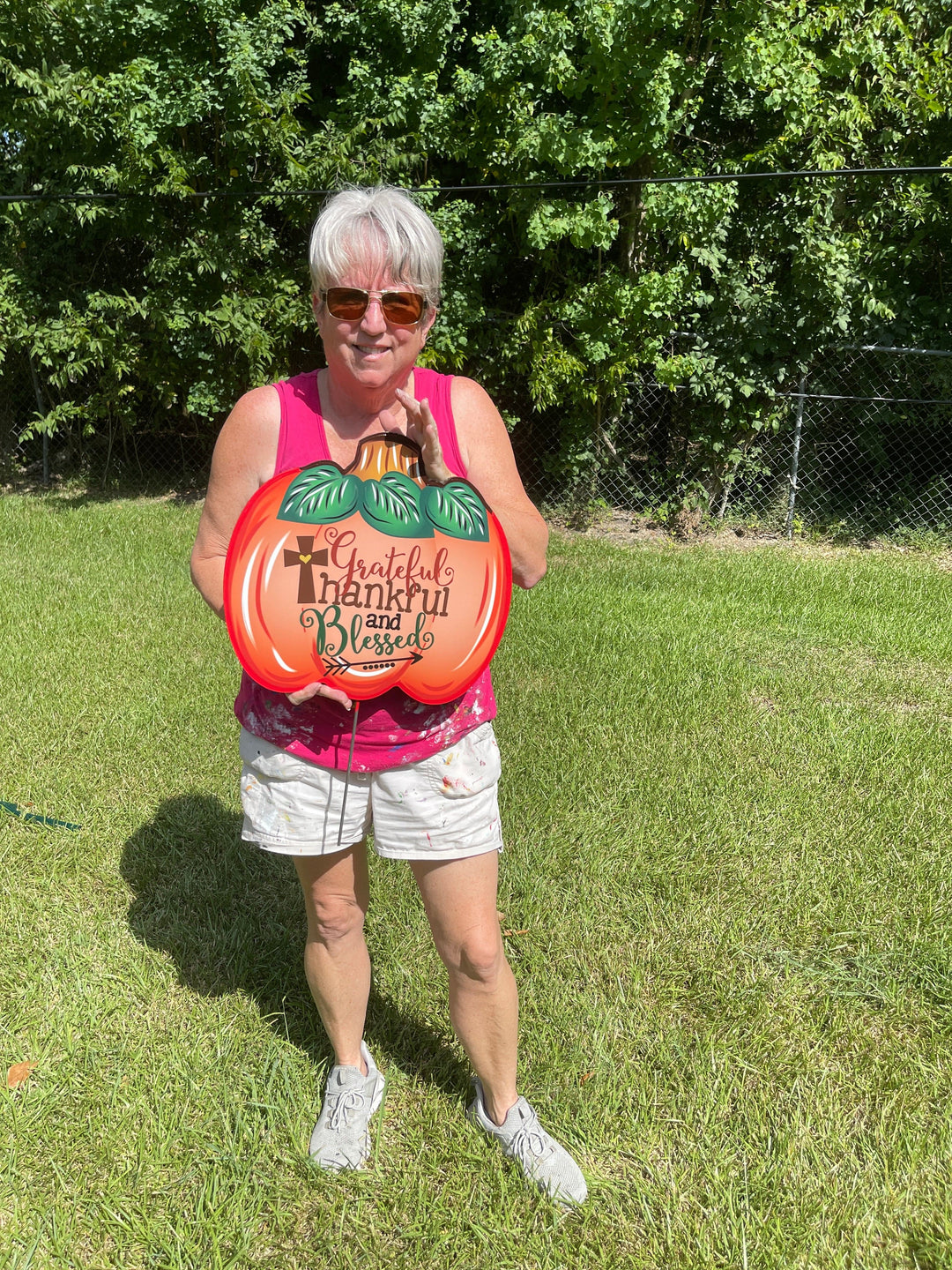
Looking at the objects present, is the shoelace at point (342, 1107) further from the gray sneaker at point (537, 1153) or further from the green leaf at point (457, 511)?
the green leaf at point (457, 511)

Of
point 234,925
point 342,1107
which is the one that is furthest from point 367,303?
point 234,925

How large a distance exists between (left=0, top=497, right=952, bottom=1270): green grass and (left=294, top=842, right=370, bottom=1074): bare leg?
0.24 m

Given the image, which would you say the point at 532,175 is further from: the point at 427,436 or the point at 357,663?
the point at 357,663

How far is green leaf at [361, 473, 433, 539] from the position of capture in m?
1.69

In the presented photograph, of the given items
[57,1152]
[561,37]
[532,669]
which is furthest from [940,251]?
[57,1152]

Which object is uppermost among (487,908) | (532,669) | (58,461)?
(487,908)

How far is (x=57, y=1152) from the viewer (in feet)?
6.76

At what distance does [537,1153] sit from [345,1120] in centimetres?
42

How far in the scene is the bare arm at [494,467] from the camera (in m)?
1.78

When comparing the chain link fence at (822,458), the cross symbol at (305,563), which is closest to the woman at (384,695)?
the cross symbol at (305,563)

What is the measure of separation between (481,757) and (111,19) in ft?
26.6

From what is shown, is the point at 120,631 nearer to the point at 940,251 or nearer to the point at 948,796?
the point at 948,796

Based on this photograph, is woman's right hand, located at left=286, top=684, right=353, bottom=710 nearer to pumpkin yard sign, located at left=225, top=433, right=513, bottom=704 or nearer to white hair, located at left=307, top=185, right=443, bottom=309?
pumpkin yard sign, located at left=225, top=433, right=513, bottom=704

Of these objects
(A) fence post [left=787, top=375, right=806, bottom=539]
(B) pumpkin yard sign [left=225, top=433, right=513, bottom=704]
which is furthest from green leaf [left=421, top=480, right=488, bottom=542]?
(A) fence post [left=787, top=375, right=806, bottom=539]
